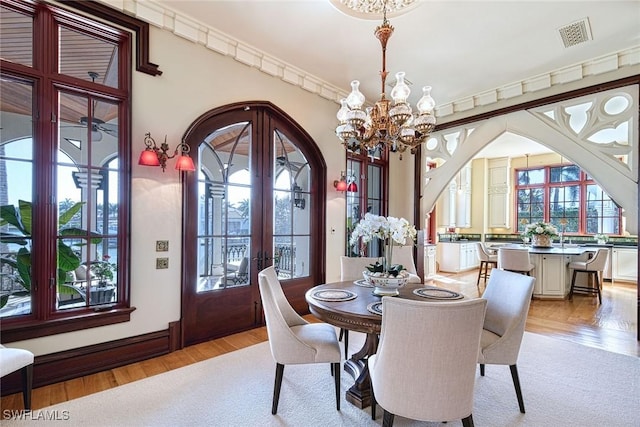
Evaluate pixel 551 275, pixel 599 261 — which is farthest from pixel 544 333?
pixel 599 261

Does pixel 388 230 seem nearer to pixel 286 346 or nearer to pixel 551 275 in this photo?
pixel 286 346

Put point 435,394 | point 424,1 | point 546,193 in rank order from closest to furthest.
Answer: point 435,394, point 424,1, point 546,193

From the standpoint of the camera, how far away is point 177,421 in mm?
2000

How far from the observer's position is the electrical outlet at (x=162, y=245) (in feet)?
9.71

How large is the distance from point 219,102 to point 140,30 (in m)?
0.92

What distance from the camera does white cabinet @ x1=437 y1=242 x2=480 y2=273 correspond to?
8.09m

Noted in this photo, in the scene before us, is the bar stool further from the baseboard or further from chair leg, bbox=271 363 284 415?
the baseboard

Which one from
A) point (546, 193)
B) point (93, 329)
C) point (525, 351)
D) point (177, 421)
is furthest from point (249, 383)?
point (546, 193)

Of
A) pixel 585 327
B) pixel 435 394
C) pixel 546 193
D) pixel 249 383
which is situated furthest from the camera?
pixel 546 193

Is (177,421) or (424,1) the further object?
(424,1)

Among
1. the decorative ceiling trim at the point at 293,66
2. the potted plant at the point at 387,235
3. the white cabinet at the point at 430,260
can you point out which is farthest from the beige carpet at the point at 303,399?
the white cabinet at the point at 430,260

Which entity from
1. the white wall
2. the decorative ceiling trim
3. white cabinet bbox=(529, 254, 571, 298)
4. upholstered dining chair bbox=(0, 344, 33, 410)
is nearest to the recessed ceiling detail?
the decorative ceiling trim

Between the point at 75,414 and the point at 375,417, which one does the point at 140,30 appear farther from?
the point at 375,417

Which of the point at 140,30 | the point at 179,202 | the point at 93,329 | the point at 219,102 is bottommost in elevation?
the point at 93,329
